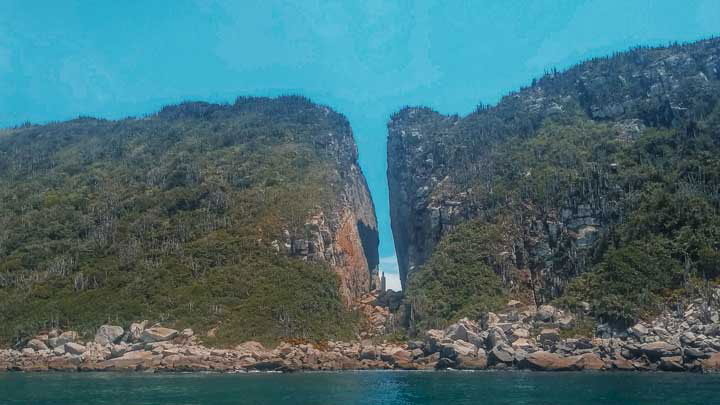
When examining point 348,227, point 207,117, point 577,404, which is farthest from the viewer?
point 207,117

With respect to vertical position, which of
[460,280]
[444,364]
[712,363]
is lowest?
[444,364]

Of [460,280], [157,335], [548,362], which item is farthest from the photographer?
[460,280]

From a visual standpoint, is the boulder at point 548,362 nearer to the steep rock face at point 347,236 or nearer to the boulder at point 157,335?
the steep rock face at point 347,236

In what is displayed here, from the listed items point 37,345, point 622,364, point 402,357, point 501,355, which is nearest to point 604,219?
point 501,355

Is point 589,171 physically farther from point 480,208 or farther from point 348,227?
point 348,227

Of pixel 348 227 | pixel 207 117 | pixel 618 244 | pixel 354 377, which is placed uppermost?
pixel 207 117

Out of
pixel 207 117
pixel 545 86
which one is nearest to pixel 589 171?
pixel 545 86

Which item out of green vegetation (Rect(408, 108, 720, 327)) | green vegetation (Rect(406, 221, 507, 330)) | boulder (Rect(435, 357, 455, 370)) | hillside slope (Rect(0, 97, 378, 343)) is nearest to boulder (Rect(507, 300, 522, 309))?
green vegetation (Rect(406, 221, 507, 330))

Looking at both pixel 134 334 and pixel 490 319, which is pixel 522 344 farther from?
pixel 134 334
